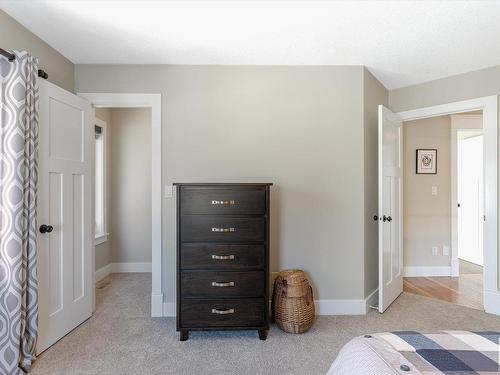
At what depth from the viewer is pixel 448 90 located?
3.06 metres

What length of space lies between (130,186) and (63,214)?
183 cm

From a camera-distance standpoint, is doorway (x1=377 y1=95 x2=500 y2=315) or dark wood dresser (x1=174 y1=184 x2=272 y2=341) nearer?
dark wood dresser (x1=174 y1=184 x2=272 y2=341)

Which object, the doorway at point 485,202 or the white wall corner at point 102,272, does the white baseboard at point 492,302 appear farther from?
the white wall corner at point 102,272

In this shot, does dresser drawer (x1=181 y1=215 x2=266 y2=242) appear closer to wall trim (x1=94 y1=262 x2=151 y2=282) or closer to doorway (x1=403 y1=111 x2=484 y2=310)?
wall trim (x1=94 y1=262 x2=151 y2=282)

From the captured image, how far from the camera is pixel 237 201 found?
2.28m

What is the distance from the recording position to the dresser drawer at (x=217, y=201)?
2.26 m

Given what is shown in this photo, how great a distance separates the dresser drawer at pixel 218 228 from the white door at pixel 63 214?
1001 mm

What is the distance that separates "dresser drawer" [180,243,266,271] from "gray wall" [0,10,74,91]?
6.12ft

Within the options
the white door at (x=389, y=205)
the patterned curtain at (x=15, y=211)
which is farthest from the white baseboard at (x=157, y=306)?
the white door at (x=389, y=205)

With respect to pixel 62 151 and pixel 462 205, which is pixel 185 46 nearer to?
pixel 62 151

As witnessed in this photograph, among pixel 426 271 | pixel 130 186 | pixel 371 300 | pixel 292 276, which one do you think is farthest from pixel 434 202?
pixel 130 186

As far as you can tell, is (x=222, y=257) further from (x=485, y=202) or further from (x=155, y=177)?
(x=485, y=202)

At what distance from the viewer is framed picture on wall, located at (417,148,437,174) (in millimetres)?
3943

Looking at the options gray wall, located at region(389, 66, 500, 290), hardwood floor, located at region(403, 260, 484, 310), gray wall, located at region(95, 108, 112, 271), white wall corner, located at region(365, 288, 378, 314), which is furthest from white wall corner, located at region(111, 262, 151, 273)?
gray wall, located at region(389, 66, 500, 290)
